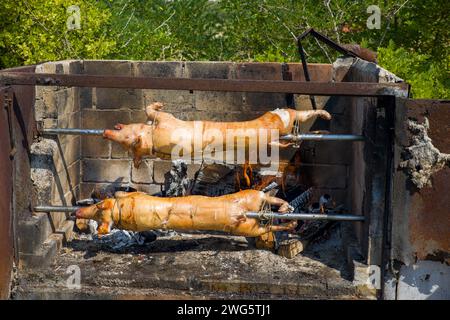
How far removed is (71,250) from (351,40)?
511 cm

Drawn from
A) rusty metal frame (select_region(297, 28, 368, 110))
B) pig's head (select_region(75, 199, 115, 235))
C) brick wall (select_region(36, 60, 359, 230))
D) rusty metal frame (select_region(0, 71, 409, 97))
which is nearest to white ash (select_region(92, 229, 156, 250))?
brick wall (select_region(36, 60, 359, 230))

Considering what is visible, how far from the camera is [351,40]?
8.38m

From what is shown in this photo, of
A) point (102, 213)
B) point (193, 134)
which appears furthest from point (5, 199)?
point (193, 134)

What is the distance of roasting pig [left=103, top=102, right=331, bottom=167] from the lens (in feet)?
15.1

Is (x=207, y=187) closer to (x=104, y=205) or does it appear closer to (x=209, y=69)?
(x=209, y=69)

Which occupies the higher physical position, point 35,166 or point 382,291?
point 35,166

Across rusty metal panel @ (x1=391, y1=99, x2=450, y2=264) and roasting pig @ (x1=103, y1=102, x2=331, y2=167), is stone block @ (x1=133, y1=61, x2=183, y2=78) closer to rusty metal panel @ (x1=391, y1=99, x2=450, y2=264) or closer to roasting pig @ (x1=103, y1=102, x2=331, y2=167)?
roasting pig @ (x1=103, y1=102, x2=331, y2=167)

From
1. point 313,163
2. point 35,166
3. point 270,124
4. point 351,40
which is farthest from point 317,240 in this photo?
point 351,40

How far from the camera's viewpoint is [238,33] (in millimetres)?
8984

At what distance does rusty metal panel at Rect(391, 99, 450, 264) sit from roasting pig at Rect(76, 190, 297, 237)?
975 mm

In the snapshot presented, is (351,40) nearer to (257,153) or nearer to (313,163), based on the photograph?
(313,163)

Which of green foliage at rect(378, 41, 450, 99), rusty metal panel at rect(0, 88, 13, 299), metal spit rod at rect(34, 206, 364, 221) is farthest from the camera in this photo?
green foliage at rect(378, 41, 450, 99)

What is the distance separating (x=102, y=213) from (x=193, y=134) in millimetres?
931

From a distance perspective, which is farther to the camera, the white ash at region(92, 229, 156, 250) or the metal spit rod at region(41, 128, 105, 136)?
the white ash at region(92, 229, 156, 250)
